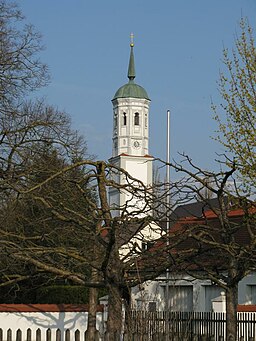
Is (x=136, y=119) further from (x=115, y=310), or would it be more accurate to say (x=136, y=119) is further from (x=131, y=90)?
(x=115, y=310)

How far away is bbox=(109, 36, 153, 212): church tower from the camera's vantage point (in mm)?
102000

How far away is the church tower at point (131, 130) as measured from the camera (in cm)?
10200

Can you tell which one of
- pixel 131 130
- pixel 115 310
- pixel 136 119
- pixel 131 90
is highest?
pixel 131 90

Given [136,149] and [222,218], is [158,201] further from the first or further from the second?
[136,149]

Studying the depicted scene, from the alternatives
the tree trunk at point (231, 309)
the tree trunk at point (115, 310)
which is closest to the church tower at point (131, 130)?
the tree trunk at point (231, 309)

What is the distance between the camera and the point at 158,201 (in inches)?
560

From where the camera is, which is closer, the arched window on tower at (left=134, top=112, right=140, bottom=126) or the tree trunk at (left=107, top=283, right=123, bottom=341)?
the tree trunk at (left=107, top=283, right=123, bottom=341)

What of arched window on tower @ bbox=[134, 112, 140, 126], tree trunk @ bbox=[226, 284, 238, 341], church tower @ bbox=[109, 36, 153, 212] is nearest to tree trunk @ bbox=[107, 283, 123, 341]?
tree trunk @ bbox=[226, 284, 238, 341]

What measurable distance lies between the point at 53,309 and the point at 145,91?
266ft

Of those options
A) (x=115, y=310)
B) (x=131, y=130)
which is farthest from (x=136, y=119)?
(x=115, y=310)

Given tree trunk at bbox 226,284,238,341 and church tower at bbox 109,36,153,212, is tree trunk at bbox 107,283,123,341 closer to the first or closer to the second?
tree trunk at bbox 226,284,238,341

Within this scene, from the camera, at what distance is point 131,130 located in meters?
104

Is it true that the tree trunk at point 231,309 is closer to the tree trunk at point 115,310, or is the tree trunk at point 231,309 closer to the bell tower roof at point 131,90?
the tree trunk at point 115,310

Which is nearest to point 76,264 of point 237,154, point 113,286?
point 113,286
